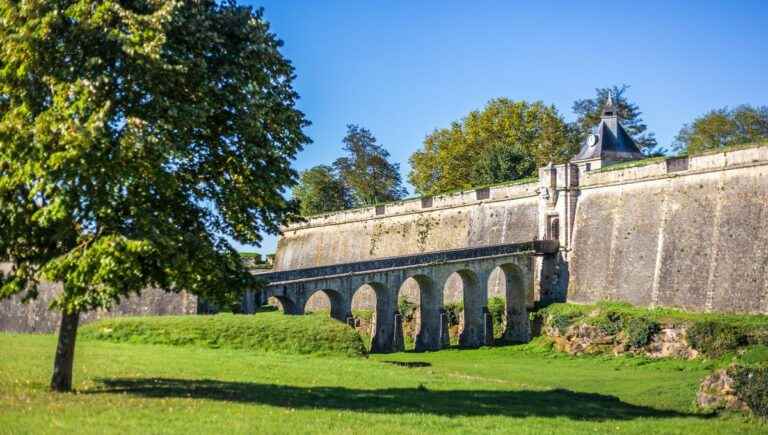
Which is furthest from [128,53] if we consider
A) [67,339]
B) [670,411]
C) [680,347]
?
[680,347]

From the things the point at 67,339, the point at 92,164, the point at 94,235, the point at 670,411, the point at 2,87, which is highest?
the point at 2,87

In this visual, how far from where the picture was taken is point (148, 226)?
1958 cm

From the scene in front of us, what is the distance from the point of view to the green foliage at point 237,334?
37156mm

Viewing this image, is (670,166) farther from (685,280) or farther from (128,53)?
(128,53)

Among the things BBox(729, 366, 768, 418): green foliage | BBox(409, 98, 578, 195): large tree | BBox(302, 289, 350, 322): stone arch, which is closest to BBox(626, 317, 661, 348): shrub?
BBox(302, 289, 350, 322): stone arch

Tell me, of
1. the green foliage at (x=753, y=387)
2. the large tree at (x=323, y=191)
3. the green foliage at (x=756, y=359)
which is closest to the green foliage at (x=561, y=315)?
the green foliage at (x=756, y=359)

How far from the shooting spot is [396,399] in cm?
2345

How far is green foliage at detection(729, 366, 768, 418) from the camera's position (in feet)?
80.1

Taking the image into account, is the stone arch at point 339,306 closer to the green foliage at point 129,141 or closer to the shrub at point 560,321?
the shrub at point 560,321

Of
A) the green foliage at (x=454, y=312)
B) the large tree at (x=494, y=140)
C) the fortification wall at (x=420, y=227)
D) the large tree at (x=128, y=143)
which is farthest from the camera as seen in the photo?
the large tree at (x=494, y=140)

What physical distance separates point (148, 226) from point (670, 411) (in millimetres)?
15647

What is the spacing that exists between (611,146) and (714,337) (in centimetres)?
2716

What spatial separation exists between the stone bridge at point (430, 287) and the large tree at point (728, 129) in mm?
35875

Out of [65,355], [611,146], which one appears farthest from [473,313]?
[65,355]
